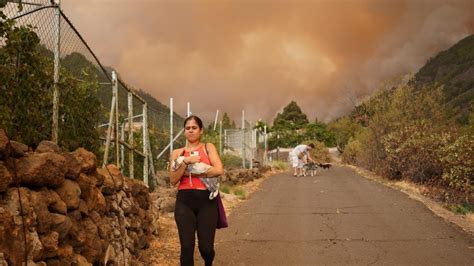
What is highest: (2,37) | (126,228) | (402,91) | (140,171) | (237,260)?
(402,91)

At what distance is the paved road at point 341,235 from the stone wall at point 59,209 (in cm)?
204

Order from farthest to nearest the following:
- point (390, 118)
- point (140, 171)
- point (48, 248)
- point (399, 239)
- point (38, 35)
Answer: point (390, 118)
point (140, 171)
point (399, 239)
point (38, 35)
point (48, 248)

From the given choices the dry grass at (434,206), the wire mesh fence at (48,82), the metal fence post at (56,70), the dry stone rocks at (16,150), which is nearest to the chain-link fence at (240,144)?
the dry grass at (434,206)

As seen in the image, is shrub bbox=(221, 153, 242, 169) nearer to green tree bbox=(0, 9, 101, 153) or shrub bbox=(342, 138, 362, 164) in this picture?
shrub bbox=(342, 138, 362, 164)

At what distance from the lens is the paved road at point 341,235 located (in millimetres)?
7527

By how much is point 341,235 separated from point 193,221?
4.62 meters

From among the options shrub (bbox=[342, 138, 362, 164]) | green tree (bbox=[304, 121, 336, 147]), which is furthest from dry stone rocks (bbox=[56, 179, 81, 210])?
green tree (bbox=[304, 121, 336, 147])

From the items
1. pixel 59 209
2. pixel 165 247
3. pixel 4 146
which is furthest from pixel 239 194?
pixel 4 146

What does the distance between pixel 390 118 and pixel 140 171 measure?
16745mm

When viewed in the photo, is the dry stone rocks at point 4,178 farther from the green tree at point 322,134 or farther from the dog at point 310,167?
the green tree at point 322,134

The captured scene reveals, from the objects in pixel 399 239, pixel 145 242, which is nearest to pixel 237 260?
pixel 145 242

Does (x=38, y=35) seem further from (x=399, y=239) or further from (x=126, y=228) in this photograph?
(x=399, y=239)

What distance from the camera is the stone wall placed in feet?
12.4

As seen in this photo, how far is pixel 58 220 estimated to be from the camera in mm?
4453
